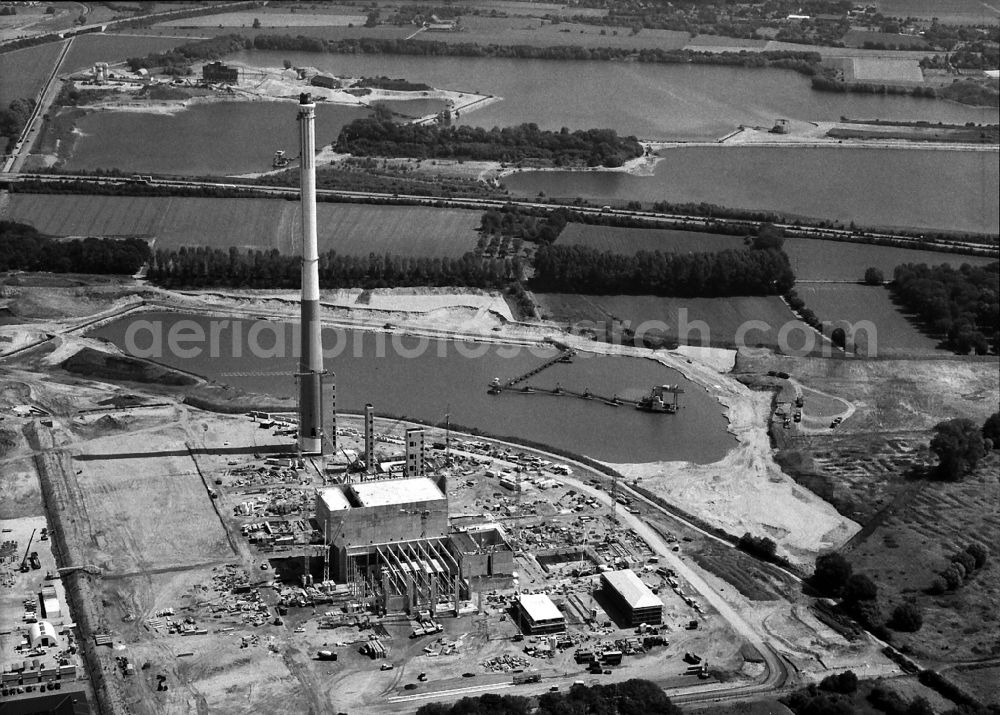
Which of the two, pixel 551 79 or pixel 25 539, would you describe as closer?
pixel 25 539

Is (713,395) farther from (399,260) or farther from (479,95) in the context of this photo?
(479,95)

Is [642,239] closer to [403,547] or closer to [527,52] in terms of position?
[403,547]

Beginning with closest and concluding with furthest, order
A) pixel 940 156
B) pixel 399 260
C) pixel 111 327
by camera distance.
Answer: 1. pixel 111 327
2. pixel 399 260
3. pixel 940 156

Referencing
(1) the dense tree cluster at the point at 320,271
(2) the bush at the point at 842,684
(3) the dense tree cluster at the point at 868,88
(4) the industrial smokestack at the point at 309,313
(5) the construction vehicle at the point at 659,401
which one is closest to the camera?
(2) the bush at the point at 842,684

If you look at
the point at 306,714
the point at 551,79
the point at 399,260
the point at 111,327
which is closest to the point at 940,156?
the point at 551,79

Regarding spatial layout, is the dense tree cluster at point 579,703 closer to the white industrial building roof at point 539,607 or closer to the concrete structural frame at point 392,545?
the white industrial building roof at point 539,607

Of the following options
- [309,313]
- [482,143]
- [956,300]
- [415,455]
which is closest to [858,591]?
[415,455]

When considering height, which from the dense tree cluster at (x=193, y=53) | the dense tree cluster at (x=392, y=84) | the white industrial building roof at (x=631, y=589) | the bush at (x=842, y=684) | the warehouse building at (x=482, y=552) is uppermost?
the dense tree cluster at (x=193, y=53)

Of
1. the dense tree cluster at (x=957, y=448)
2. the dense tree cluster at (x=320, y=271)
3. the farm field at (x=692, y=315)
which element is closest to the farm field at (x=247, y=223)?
the dense tree cluster at (x=320, y=271)
